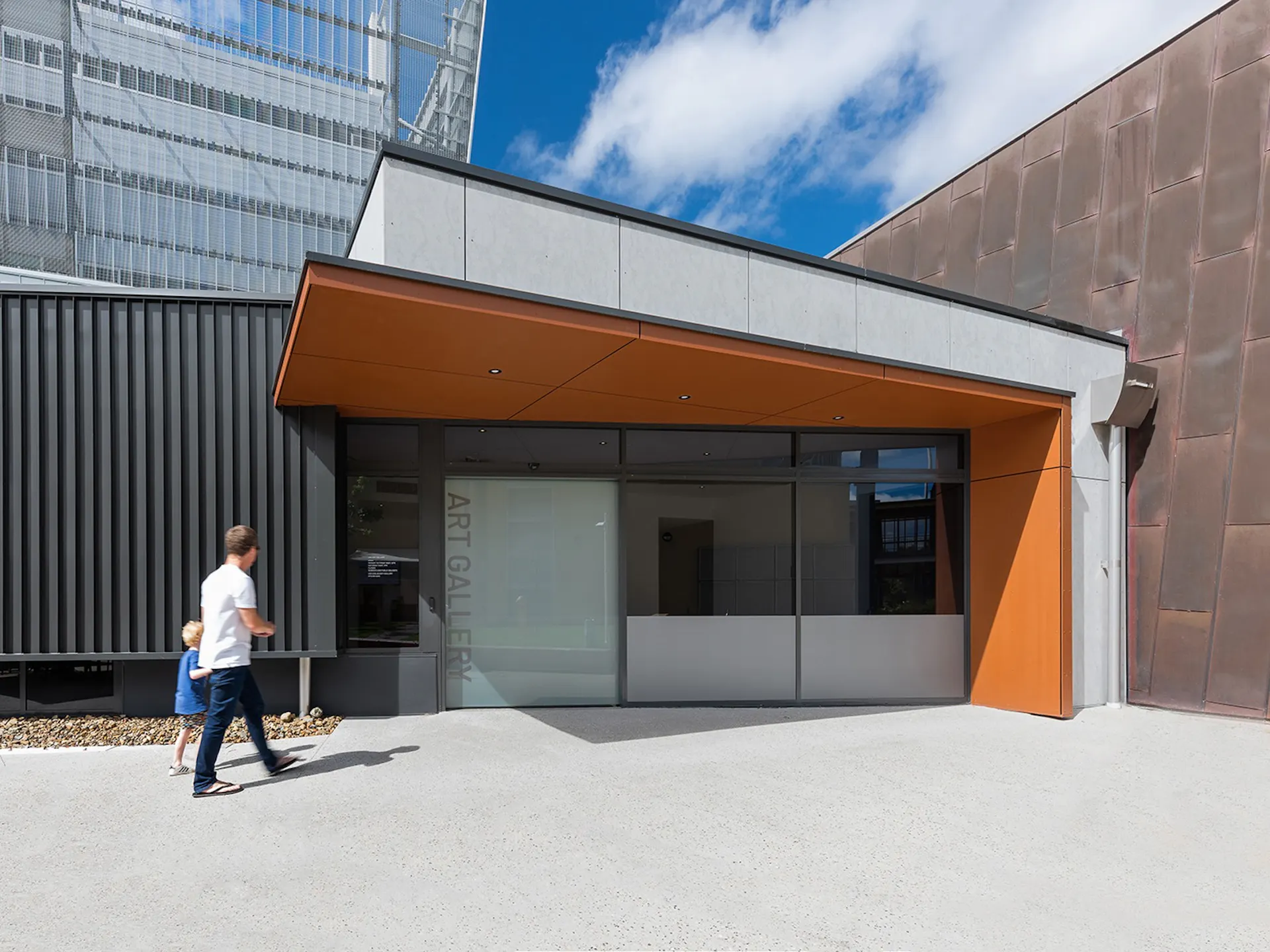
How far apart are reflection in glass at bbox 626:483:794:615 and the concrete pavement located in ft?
6.07

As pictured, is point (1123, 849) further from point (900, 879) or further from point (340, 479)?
point (340, 479)

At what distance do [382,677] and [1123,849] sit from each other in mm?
6292

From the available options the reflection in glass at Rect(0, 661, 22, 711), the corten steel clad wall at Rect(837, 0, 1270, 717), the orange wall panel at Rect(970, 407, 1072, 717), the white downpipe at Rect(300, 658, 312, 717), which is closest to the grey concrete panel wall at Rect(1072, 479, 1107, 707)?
the corten steel clad wall at Rect(837, 0, 1270, 717)

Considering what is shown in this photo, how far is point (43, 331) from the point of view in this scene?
722 centimetres

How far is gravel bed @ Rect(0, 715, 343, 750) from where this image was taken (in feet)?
23.1

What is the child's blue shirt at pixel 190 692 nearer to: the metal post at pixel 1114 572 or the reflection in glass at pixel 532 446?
the reflection in glass at pixel 532 446

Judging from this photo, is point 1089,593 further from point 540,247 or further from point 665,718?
point 540,247

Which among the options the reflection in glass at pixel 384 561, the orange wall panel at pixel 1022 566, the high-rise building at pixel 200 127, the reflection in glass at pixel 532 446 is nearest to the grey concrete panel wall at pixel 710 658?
the reflection in glass at pixel 532 446

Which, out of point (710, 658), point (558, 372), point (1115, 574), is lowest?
point (710, 658)

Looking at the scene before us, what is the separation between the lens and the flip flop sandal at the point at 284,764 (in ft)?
19.7

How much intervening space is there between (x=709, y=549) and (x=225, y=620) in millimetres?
4862

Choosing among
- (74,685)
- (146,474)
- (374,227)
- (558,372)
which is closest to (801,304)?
(558,372)

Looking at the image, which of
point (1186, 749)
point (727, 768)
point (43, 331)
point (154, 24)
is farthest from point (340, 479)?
point (154, 24)

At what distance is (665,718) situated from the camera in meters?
8.18
